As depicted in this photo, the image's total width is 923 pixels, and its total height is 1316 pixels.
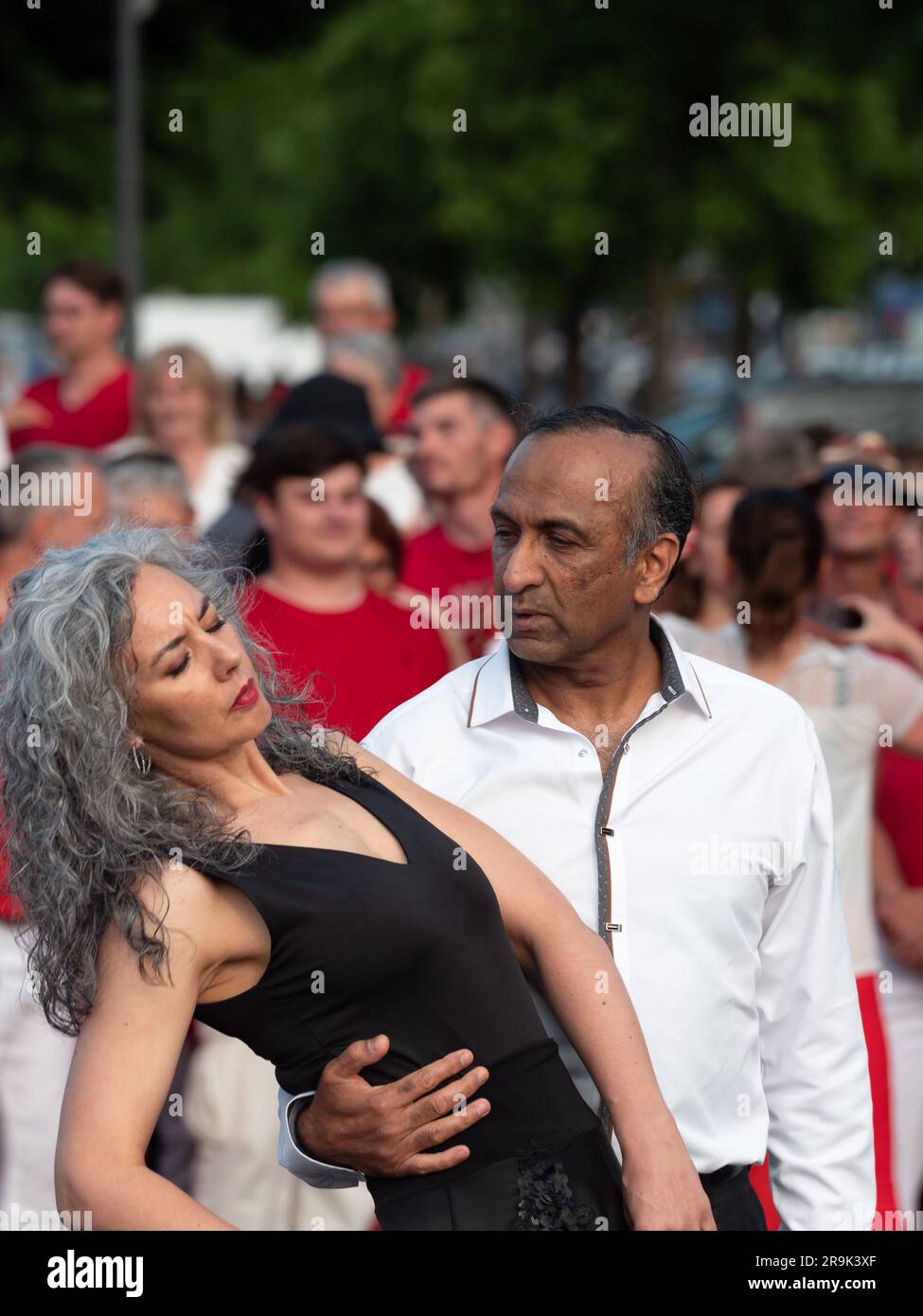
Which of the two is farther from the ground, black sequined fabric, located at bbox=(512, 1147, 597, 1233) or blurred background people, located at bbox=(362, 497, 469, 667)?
blurred background people, located at bbox=(362, 497, 469, 667)

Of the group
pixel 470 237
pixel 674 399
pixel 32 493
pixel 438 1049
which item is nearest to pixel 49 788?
pixel 438 1049

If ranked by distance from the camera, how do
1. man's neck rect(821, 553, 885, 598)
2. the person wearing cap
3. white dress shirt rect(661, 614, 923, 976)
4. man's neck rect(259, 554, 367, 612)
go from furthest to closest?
the person wearing cap < man's neck rect(821, 553, 885, 598) < man's neck rect(259, 554, 367, 612) < white dress shirt rect(661, 614, 923, 976)

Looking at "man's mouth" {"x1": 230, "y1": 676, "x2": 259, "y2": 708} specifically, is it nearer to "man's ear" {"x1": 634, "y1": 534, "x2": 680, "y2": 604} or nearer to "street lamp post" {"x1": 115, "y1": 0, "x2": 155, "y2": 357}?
"man's ear" {"x1": 634, "y1": 534, "x2": 680, "y2": 604}

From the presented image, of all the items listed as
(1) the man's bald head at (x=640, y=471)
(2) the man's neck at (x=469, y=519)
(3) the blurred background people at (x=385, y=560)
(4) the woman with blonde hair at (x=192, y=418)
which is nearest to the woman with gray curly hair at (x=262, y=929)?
(1) the man's bald head at (x=640, y=471)

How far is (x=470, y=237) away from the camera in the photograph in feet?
81.5

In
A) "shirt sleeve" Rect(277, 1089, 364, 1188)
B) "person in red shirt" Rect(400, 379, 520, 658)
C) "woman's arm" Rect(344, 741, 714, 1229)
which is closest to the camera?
"woman's arm" Rect(344, 741, 714, 1229)

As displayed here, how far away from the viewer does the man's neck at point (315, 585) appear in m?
5.77

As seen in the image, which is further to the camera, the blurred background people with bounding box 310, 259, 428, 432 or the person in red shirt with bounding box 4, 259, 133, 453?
the blurred background people with bounding box 310, 259, 428, 432

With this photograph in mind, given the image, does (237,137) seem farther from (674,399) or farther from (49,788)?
(49,788)

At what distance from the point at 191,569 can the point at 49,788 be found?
475mm

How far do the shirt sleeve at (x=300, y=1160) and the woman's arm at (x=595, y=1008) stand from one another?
40 centimetres

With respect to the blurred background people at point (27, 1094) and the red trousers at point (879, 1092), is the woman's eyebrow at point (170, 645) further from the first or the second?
the blurred background people at point (27, 1094)

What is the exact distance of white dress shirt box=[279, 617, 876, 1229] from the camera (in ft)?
10.7

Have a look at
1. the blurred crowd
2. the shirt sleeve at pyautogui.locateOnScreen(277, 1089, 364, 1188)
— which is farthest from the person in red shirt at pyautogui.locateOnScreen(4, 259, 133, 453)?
the shirt sleeve at pyautogui.locateOnScreen(277, 1089, 364, 1188)
